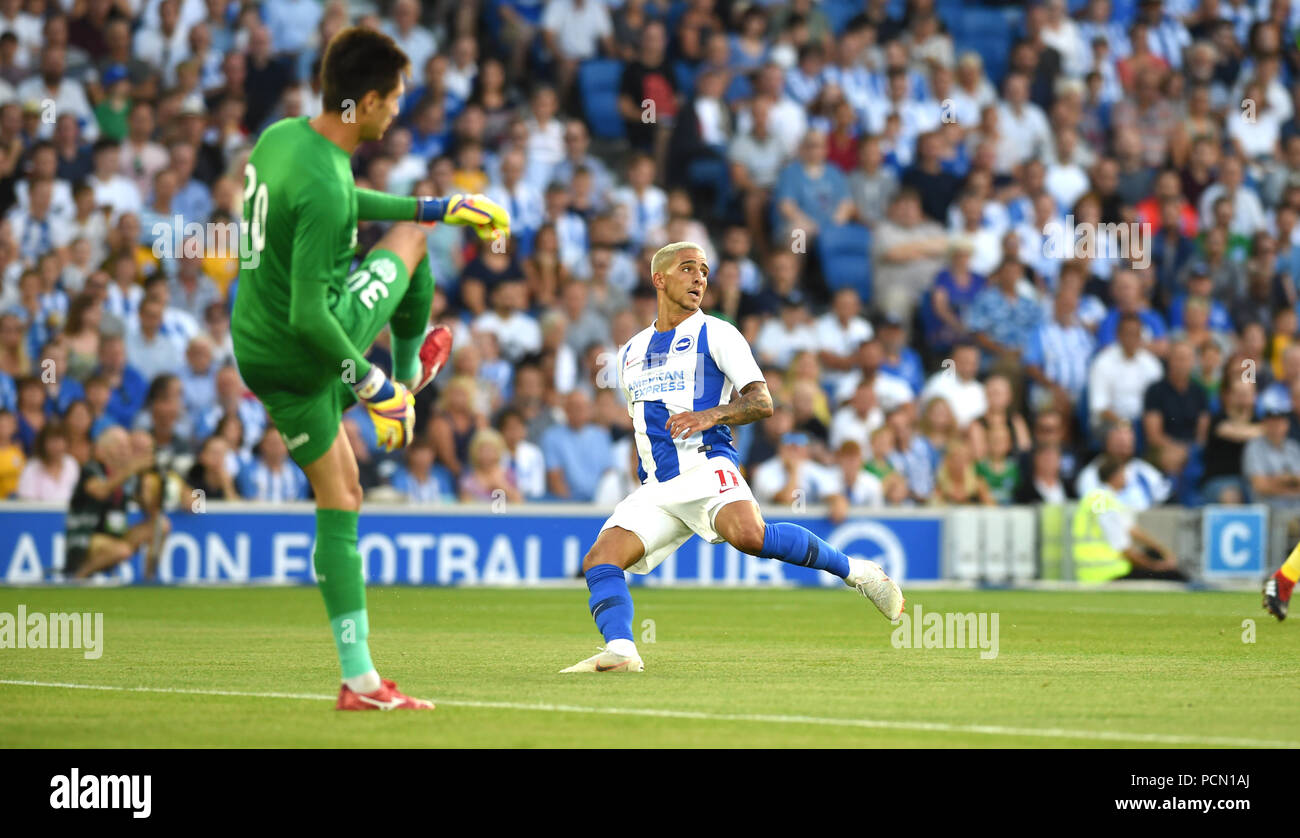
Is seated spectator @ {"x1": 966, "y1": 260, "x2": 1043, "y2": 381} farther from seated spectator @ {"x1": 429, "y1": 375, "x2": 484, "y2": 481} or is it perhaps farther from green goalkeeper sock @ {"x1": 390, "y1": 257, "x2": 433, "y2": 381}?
green goalkeeper sock @ {"x1": 390, "y1": 257, "x2": 433, "y2": 381}

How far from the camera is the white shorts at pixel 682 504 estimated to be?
982 centimetres

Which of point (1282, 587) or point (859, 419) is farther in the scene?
point (859, 419)

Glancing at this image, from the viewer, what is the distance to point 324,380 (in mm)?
7609

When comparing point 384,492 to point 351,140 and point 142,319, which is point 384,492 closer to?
point 142,319

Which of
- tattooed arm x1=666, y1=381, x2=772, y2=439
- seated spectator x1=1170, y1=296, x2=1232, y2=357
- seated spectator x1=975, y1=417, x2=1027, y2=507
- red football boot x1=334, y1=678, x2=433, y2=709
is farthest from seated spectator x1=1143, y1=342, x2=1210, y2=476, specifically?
red football boot x1=334, y1=678, x2=433, y2=709

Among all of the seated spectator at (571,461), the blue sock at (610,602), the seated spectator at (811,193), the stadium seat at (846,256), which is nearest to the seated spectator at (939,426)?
the stadium seat at (846,256)

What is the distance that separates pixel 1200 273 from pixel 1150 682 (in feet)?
44.8

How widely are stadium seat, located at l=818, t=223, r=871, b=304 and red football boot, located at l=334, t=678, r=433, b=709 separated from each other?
14.2 m

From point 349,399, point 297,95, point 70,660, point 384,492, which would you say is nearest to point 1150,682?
point 349,399

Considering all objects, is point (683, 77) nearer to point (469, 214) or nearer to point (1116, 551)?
point (1116, 551)

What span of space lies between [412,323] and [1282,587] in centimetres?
632

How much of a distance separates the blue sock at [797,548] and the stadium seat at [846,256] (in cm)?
1135

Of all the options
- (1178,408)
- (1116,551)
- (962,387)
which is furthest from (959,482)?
(1178,408)

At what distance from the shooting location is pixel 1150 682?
8969 mm
